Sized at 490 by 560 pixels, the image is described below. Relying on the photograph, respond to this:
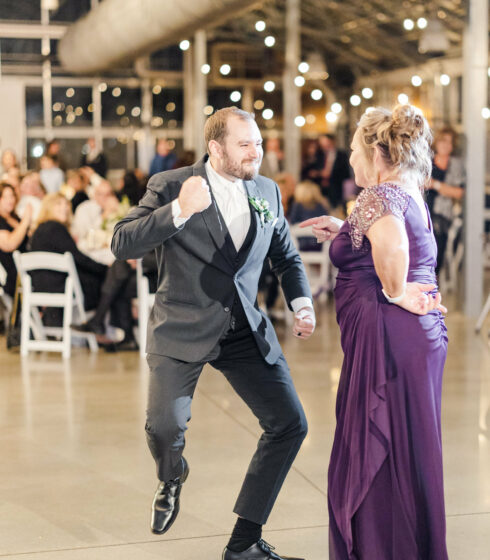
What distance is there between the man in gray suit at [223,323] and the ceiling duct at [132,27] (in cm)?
535

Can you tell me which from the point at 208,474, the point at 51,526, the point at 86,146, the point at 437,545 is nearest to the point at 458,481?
the point at 208,474

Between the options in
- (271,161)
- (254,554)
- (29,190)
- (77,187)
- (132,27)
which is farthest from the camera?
(271,161)

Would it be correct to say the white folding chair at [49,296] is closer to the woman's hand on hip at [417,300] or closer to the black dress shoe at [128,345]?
the black dress shoe at [128,345]

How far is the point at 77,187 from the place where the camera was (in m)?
10.8

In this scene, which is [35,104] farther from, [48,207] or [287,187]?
[48,207]

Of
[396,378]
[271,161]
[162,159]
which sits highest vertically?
Result: [162,159]

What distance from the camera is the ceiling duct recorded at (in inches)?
361

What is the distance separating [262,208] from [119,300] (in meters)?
4.70

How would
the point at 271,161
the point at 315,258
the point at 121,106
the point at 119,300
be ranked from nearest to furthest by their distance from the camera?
the point at 119,300 < the point at 315,258 < the point at 271,161 < the point at 121,106

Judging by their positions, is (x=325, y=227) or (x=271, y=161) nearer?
(x=325, y=227)

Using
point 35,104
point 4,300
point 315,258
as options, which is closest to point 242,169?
point 4,300

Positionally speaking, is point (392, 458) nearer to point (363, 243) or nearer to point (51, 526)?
point (363, 243)

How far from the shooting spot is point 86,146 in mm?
20125

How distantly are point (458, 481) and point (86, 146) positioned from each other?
1669 centimetres
